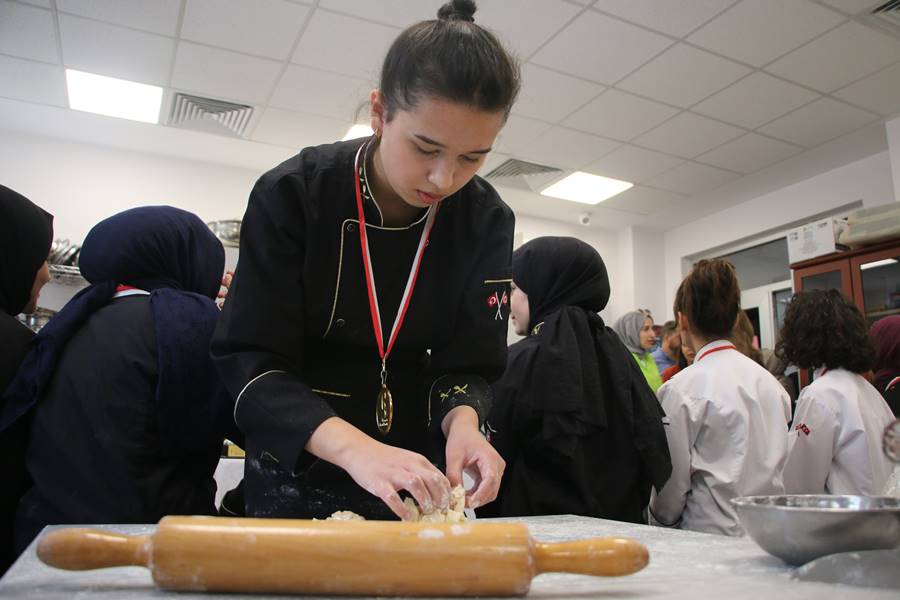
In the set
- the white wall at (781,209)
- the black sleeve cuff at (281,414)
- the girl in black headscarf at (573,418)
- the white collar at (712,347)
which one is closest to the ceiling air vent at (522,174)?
the white wall at (781,209)

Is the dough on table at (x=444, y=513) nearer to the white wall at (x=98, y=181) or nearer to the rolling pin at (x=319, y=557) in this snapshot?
the rolling pin at (x=319, y=557)

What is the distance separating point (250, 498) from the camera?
47.5 inches

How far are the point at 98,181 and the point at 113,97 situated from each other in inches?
42.0

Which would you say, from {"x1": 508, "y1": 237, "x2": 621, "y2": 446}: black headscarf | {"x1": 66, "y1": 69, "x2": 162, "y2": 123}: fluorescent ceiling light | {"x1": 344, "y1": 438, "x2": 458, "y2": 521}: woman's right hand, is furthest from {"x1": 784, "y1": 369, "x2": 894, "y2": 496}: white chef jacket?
{"x1": 66, "y1": 69, "x2": 162, "y2": 123}: fluorescent ceiling light

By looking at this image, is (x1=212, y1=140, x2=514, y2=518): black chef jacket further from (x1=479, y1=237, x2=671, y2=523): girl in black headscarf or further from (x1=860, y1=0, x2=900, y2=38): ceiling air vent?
(x1=860, y1=0, x2=900, y2=38): ceiling air vent

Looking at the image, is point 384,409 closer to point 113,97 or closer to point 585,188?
point 113,97

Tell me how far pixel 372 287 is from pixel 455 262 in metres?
0.17

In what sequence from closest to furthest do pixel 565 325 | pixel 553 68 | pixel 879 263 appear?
pixel 565 325, pixel 553 68, pixel 879 263

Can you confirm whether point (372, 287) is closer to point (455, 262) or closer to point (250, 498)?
point (455, 262)

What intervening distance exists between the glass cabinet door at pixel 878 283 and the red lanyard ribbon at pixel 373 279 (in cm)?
394

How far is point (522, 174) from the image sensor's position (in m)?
5.63

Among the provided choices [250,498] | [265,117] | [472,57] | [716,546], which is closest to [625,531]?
[716,546]

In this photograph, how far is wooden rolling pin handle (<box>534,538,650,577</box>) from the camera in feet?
2.04

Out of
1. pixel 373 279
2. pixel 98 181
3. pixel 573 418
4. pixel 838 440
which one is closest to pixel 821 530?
pixel 373 279
